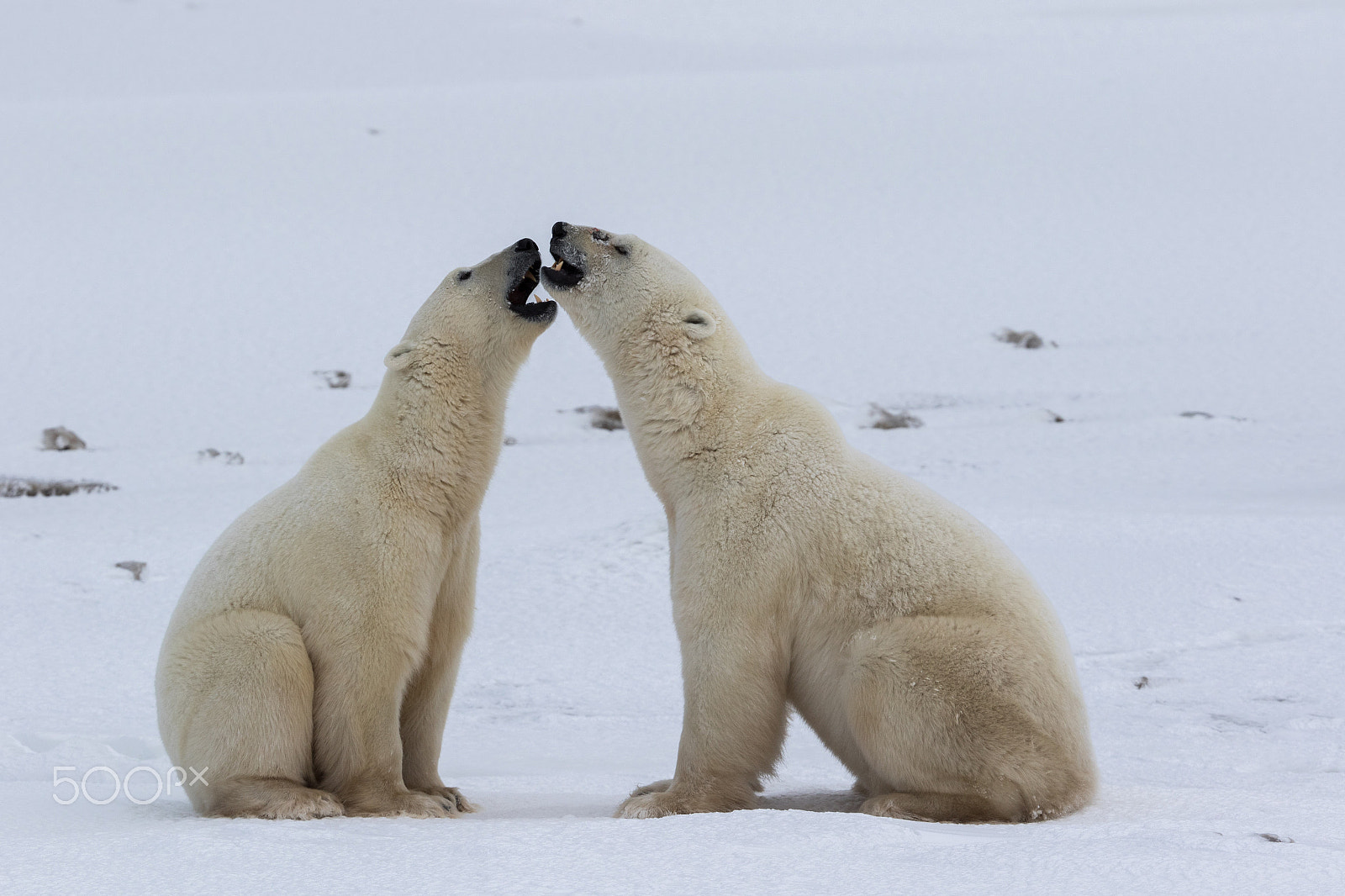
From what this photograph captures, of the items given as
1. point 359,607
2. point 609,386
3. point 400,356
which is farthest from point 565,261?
point 609,386

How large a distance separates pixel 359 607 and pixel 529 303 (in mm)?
1174

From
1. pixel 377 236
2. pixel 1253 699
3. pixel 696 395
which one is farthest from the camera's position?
pixel 377 236

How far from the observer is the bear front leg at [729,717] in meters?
3.72

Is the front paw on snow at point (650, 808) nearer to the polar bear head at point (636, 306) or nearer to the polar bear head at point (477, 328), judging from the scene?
the polar bear head at point (636, 306)

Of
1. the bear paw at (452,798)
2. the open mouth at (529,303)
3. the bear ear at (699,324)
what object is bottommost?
the bear paw at (452,798)

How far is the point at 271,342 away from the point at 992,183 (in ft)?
41.2

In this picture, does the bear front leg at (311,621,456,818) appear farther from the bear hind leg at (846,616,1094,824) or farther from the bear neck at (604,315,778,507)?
the bear hind leg at (846,616,1094,824)

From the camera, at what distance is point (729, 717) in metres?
3.73

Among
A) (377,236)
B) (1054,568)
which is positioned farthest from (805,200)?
(1054,568)

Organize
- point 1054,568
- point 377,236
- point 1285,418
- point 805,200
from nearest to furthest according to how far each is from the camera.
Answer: point 1054,568 < point 1285,418 < point 377,236 < point 805,200

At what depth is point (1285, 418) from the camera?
11.4 metres

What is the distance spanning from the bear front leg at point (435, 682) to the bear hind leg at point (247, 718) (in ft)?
1.24

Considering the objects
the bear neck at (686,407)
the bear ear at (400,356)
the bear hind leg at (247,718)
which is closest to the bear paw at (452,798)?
the bear hind leg at (247,718)

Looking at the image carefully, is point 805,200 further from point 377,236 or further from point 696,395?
point 696,395
